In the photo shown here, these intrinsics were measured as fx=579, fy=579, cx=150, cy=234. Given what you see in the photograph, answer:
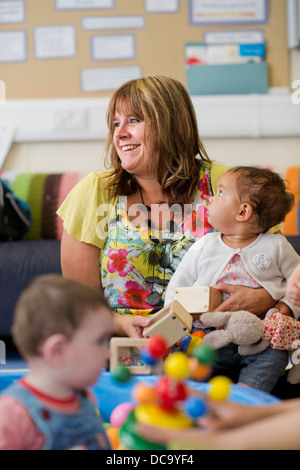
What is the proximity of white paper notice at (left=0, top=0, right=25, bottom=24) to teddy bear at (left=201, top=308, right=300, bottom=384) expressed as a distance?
2.26 meters

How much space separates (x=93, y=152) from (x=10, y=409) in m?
2.33

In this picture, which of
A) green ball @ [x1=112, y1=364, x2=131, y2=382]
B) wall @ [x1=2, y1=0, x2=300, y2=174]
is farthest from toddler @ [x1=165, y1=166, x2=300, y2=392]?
wall @ [x1=2, y1=0, x2=300, y2=174]

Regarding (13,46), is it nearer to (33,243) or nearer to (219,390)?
(33,243)

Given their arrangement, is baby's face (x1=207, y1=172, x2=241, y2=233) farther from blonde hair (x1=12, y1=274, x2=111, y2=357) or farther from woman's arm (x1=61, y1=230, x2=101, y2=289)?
blonde hair (x1=12, y1=274, x2=111, y2=357)

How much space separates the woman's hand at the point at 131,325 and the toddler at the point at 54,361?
454 millimetres

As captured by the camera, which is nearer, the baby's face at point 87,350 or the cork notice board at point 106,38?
the baby's face at point 87,350

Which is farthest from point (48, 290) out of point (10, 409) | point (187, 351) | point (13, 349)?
point (13, 349)

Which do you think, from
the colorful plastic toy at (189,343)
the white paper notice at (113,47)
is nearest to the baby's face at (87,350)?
the colorful plastic toy at (189,343)

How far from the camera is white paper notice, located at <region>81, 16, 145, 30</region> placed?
2896 mm

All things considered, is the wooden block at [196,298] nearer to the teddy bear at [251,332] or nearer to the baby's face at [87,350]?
the teddy bear at [251,332]

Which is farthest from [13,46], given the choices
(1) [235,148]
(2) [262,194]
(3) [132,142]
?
(2) [262,194]

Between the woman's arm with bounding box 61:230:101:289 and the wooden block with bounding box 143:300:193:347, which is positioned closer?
the wooden block with bounding box 143:300:193:347

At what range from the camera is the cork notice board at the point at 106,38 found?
9.38 feet

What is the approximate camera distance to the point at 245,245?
1.34 meters
